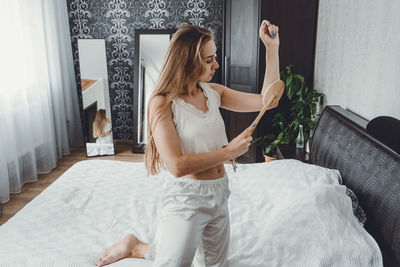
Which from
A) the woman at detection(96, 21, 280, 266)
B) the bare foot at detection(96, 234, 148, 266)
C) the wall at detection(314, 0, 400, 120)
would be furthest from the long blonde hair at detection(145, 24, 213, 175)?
the wall at detection(314, 0, 400, 120)

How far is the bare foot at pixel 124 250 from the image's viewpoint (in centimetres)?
144

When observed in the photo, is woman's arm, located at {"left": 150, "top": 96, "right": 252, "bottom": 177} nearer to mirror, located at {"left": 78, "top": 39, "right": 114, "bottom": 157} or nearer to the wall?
the wall

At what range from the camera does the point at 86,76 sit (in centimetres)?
409

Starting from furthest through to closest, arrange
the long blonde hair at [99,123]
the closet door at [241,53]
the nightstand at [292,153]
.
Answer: the long blonde hair at [99,123]
the closet door at [241,53]
the nightstand at [292,153]

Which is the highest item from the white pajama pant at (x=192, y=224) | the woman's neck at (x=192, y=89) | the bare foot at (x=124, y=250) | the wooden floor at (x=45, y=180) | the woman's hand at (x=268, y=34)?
the woman's hand at (x=268, y=34)

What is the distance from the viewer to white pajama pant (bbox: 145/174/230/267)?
1214 millimetres

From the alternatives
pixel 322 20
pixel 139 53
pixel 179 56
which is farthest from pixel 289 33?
pixel 179 56

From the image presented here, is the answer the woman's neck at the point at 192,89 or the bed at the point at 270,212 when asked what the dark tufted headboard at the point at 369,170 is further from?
the woman's neck at the point at 192,89

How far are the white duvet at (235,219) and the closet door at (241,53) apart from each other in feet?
4.80

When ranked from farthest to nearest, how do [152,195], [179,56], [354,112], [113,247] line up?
1. [354,112]
2. [152,195]
3. [113,247]
4. [179,56]

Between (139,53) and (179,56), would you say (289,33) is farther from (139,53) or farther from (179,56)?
(179,56)

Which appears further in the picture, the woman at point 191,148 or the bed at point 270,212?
the bed at point 270,212

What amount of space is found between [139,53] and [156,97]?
300 centimetres

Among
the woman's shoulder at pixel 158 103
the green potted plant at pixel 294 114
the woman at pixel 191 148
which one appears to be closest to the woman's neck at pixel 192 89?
the woman at pixel 191 148
